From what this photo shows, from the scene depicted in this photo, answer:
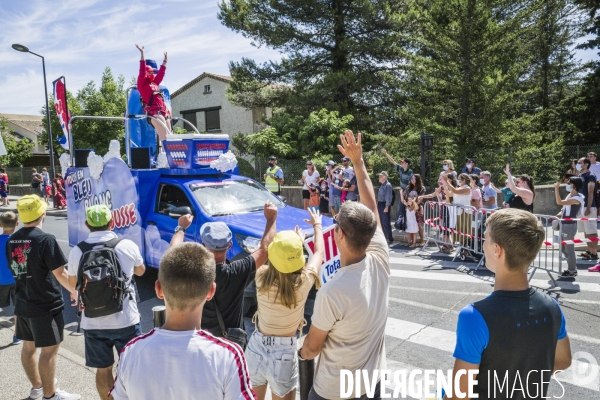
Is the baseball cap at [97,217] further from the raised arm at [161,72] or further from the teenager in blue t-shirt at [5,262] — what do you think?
the raised arm at [161,72]

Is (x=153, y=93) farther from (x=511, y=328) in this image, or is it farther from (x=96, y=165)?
(x=511, y=328)

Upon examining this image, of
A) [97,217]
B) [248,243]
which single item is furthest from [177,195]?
[97,217]

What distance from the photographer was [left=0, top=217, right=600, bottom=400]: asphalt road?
4445mm

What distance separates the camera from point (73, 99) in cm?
3688

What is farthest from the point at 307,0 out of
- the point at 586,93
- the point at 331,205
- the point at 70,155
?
the point at 70,155

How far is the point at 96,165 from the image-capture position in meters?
8.28

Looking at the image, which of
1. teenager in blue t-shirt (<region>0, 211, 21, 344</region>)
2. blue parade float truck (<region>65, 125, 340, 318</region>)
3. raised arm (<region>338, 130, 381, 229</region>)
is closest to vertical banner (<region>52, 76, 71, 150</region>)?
blue parade float truck (<region>65, 125, 340, 318</region>)

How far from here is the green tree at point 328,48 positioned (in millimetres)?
21453

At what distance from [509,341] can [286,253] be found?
132 cm

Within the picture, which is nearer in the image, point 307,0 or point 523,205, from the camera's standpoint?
point 523,205

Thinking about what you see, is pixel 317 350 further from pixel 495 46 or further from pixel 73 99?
pixel 73 99

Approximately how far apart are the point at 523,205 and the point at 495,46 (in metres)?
10.3

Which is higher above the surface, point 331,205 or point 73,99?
point 73,99

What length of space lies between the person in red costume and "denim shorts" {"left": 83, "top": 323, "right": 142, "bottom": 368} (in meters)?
5.62
